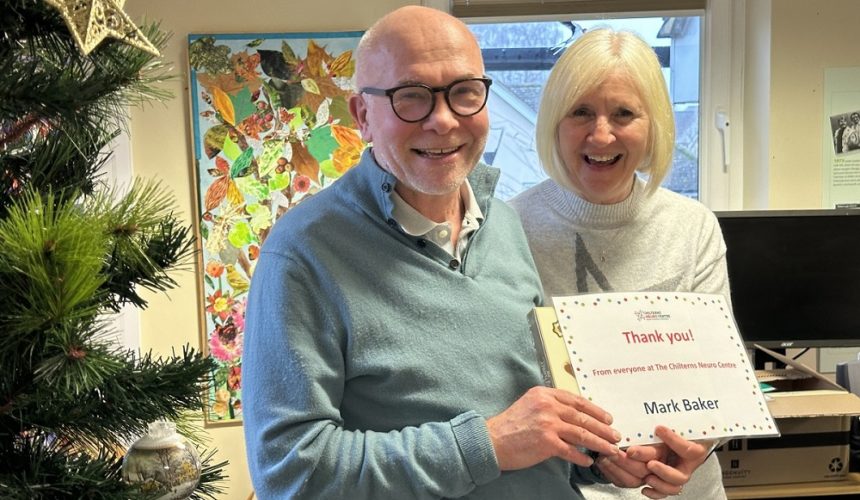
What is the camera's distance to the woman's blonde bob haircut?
4.42ft

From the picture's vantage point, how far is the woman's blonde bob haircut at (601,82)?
1349 mm

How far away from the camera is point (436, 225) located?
1.16 m

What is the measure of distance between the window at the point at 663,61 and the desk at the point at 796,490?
3.31ft

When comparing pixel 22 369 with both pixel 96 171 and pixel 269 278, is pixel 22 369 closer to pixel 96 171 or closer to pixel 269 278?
pixel 96 171

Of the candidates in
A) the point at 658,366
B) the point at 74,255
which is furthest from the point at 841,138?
the point at 74,255

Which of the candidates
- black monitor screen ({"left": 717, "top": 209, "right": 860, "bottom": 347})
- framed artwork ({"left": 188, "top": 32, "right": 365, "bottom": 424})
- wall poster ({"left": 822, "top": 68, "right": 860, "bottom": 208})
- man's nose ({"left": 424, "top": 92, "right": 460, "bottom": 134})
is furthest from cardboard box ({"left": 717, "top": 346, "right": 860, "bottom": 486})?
framed artwork ({"left": 188, "top": 32, "right": 365, "bottom": 424})

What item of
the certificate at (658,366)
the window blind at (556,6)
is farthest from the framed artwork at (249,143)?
the certificate at (658,366)

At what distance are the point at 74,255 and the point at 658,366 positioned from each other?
2.63 ft

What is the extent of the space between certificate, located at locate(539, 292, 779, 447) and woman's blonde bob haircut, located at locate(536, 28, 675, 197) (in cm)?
35

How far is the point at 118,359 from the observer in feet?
2.38

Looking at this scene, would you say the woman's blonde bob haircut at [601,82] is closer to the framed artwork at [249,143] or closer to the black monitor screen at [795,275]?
the black monitor screen at [795,275]

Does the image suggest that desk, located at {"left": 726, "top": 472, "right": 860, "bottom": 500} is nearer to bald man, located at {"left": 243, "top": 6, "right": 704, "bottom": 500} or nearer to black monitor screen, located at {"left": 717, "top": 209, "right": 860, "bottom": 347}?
black monitor screen, located at {"left": 717, "top": 209, "right": 860, "bottom": 347}

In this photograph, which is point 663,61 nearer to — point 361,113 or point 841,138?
point 841,138

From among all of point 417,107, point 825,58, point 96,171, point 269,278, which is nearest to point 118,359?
point 96,171
